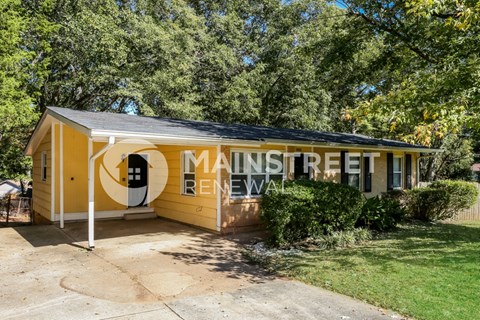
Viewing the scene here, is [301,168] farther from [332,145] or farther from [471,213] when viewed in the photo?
[471,213]

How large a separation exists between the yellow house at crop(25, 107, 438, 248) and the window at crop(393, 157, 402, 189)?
4.76 feet

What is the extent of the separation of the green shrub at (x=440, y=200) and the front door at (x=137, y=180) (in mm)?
9278

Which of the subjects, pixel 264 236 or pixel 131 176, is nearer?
pixel 264 236

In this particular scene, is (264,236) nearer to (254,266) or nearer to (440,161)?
(254,266)

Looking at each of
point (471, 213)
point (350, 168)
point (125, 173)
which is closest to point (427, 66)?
point (350, 168)

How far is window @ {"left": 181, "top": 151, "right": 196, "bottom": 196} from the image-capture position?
1046cm

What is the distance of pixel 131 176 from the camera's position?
11.9 metres

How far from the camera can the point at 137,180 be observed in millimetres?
12031

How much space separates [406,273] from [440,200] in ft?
26.0

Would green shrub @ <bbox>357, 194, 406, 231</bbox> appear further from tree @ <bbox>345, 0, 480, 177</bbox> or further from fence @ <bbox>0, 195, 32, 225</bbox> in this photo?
fence @ <bbox>0, 195, 32, 225</bbox>

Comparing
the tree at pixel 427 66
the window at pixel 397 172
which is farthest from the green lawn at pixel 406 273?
the window at pixel 397 172

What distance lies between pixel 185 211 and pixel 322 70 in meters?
6.63

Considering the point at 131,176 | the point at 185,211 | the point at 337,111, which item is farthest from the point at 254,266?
the point at 337,111

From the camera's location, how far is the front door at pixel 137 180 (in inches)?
468
